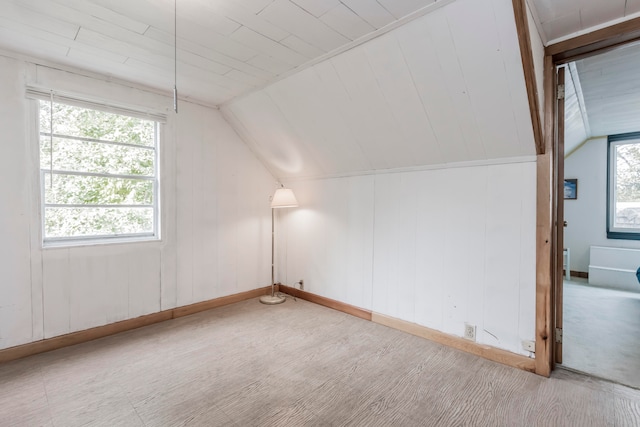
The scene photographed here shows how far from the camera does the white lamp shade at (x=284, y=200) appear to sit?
11.8 feet

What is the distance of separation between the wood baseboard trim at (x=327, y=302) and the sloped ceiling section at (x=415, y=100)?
1.51 m

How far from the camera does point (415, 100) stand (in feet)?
7.47

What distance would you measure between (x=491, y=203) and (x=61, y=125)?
363 cm

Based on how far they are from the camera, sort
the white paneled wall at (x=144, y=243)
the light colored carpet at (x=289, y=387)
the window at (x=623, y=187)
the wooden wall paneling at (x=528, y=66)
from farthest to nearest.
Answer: the window at (x=623, y=187) < the white paneled wall at (x=144, y=243) < the light colored carpet at (x=289, y=387) < the wooden wall paneling at (x=528, y=66)

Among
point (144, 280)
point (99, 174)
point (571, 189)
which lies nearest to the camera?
point (99, 174)

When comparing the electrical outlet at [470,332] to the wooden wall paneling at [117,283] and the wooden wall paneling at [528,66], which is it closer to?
the wooden wall paneling at [528,66]

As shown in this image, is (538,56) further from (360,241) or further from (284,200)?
(284,200)

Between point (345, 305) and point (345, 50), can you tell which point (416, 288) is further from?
point (345, 50)

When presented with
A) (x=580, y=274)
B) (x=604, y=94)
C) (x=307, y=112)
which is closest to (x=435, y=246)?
(x=307, y=112)

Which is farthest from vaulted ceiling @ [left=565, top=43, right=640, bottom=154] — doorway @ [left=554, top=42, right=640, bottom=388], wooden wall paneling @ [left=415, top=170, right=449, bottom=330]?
wooden wall paneling @ [left=415, top=170, right=449, bottom=330]

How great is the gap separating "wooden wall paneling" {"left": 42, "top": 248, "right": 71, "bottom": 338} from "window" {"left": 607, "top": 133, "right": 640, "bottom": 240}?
739 centimetres

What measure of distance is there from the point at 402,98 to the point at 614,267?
494 centimetres

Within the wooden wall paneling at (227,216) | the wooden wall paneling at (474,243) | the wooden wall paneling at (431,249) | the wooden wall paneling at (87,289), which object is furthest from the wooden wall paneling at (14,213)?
the wooden wall paneling at (474,243)

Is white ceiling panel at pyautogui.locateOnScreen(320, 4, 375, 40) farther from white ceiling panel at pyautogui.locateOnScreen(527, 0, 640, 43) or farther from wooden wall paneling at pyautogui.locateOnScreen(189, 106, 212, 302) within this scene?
wooden wall paneling at pyautogui.locateOnScreen(189, 106, 212, 302)
